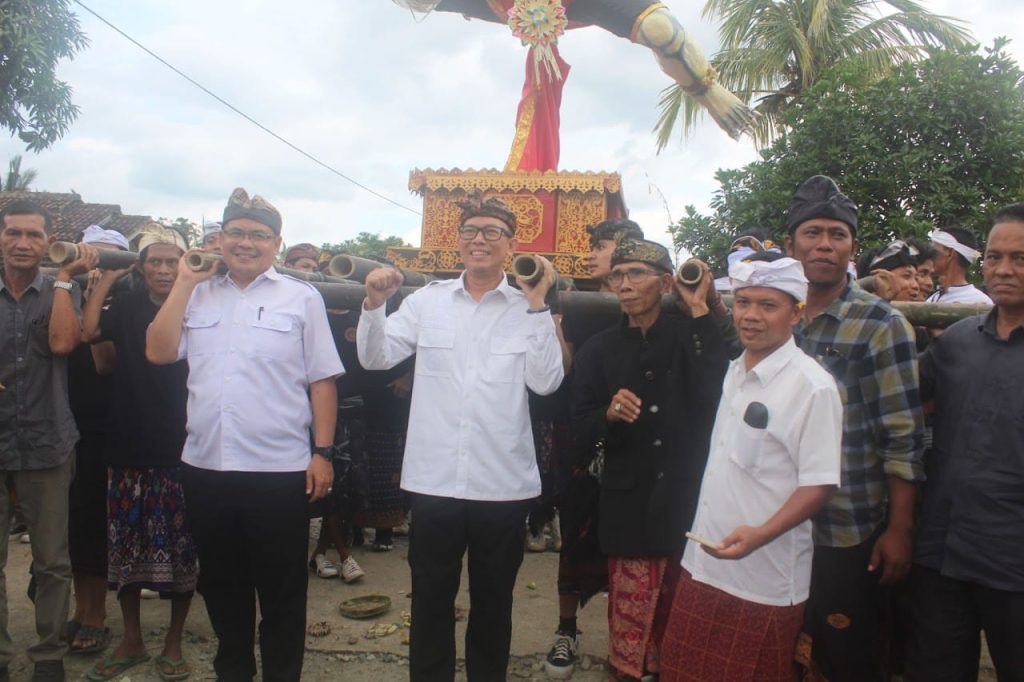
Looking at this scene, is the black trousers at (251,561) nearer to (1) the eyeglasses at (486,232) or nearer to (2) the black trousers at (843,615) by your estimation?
(1) the eyeglasses at (486,232)

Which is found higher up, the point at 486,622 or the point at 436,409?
the point at 436,409

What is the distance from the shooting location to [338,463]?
15.1ft

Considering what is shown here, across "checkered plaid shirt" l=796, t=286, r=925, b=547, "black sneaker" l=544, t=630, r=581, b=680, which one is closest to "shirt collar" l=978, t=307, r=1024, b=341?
"checkered plaid shirt" l=796, t=286, r=925, b=547

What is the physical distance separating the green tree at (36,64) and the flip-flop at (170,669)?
11607mm

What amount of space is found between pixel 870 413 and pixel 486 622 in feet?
5.32

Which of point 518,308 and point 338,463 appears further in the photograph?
point 338,463

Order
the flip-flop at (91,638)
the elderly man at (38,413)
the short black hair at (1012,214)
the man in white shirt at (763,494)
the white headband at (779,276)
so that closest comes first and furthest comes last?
the man in white shirt at (763,494), the white headband at (779,276), the short black hair at (1012,214), the elderly man at (38,413), the flip-flop at (91,638)

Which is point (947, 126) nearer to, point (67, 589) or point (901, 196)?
point (901, 196)

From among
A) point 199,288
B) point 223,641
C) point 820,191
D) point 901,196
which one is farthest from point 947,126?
point 223,641

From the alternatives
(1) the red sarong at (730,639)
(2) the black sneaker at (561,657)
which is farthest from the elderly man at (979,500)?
(2) the black sneaker at (561,657)

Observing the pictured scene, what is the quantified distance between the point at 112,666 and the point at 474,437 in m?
2.11

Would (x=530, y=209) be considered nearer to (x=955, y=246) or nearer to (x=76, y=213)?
(x=955, y=246)

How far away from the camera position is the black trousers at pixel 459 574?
2.88 metres

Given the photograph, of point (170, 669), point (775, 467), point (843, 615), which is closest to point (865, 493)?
point (843, 615)
